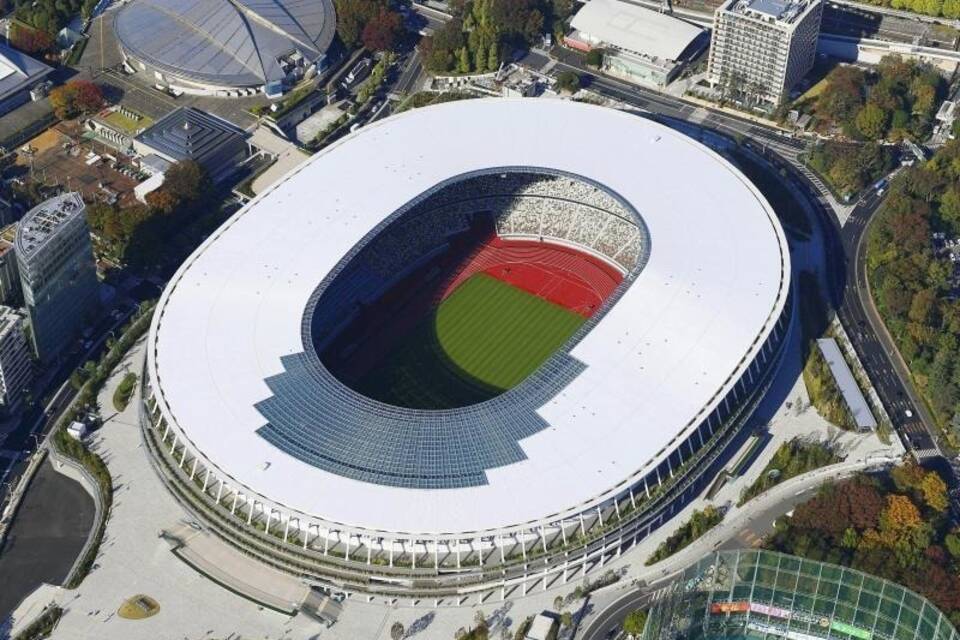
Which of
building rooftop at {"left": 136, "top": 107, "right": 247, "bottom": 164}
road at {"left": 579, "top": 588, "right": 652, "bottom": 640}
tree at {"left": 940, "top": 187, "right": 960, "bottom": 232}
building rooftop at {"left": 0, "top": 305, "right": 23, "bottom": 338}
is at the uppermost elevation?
building rooftop at {"left": 136, "top": 107, "right": 247, "bottom": 164}

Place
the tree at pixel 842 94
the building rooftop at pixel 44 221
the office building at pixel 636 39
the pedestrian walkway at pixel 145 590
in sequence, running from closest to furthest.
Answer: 1. the pedestrian walkway at pixel 145 590
2. the building rooftop at pixel 44 221
3. the tree at pixel 842 94
4. the office building at pixel 636 39

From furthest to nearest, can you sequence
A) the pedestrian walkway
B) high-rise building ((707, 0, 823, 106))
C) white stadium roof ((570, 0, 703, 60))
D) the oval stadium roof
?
white stadium roof ((570, 0, 703, 60)) < the oval stadium roof < high-rise building ((707, 0, 823, 106)) < the pedestrian walkway

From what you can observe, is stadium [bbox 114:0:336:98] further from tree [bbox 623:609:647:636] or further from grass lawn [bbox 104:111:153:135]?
tree [bbox 623:609:647:636]

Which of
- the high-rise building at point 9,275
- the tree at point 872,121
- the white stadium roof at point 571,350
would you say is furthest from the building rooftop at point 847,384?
the high-rise building at point 9,275

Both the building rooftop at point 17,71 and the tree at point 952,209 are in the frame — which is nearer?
the tree at point 952,209

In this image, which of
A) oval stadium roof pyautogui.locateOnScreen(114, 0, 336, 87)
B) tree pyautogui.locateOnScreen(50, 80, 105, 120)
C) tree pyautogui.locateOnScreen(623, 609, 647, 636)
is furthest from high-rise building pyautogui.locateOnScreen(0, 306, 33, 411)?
tree pyautogui.locateOnScreen(623, 609, 647, 636)

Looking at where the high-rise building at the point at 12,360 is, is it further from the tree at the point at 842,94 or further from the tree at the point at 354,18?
the tree at the point at 842,94

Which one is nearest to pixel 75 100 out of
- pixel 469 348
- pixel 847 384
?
pixel 469 348
